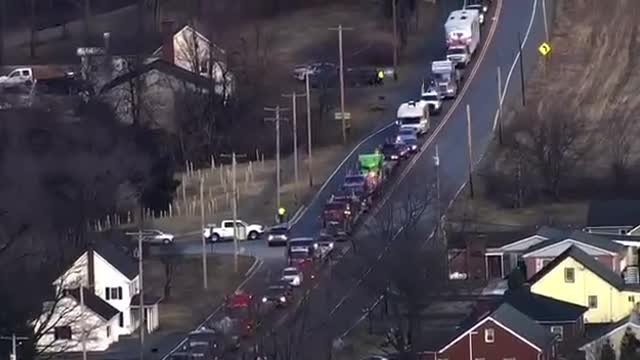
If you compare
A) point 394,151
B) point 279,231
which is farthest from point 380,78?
point 279,231

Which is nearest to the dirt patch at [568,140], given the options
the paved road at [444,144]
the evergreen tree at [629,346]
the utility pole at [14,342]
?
the paved road at [444,144]

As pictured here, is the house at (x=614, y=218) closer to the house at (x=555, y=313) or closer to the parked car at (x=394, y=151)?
the house at (x=555, y=313)

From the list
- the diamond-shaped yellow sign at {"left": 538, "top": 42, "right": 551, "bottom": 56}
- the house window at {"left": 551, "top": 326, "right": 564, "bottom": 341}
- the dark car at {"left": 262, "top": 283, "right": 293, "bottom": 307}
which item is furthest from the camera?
the diamond-shaped yellow sign at {"left": 538, "top": 42, "right": 551, "bottom": 56}

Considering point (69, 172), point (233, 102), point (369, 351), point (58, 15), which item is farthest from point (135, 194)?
point (58, 15)

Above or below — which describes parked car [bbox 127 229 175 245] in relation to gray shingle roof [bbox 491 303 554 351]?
above

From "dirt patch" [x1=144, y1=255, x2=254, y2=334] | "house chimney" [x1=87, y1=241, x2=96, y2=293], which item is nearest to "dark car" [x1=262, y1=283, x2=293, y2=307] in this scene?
"dirt patch" [x1=144, y1=255, x2=254, y2=334]

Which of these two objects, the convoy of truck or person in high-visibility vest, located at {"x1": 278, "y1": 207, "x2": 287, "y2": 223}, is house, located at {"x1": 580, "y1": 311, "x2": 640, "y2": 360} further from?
person in high-visibility vest, located at {"x1": 278, "y1": 207, "x2": 287, "y2": 223}

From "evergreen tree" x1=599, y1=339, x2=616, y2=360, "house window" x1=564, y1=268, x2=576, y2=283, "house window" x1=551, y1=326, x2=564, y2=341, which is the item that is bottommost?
"evergreen tree" x1=599, y1=339, x2=616, y2=360

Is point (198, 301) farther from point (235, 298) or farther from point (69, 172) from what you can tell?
point (69, 172)
